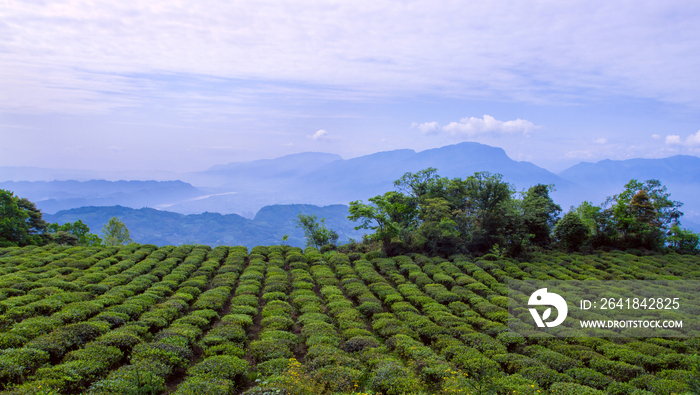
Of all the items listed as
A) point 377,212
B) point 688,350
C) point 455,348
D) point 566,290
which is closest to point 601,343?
point 688,350

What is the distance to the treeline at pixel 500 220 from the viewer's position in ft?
106

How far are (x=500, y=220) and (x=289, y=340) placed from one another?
25.5 metres

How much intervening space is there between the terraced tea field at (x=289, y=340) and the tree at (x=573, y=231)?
10474 millimetres

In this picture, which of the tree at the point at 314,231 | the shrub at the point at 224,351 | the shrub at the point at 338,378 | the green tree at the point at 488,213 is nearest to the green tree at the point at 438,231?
the green tree at the point at 488,213

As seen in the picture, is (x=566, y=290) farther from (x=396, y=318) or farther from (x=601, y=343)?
(x=396, y=318)

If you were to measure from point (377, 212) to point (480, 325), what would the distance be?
17.8 m

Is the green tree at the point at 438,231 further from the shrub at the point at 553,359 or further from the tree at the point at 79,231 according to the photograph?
the tree at the point at 79,231

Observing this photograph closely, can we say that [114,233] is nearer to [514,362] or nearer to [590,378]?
[514,362]

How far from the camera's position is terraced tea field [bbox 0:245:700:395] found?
10133 mm

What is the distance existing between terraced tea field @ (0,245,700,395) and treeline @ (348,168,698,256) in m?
7.83

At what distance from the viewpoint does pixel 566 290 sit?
21031 mm

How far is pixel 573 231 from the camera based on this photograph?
115 feet

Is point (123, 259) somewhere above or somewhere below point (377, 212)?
below

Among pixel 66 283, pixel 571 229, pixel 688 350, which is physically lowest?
pixel 688 350
